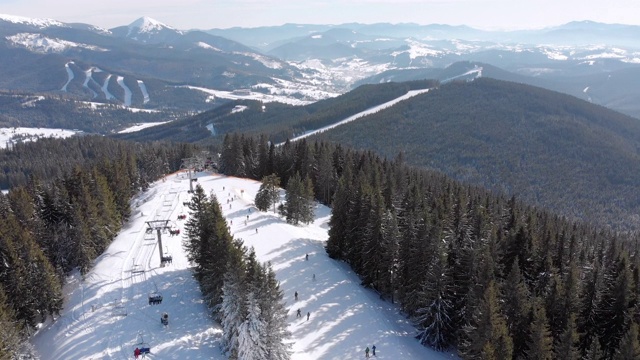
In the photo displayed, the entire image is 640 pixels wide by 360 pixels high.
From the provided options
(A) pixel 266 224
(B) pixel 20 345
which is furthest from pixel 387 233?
(B) pixel 20 345

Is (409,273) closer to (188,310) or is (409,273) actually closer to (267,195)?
(188,310)

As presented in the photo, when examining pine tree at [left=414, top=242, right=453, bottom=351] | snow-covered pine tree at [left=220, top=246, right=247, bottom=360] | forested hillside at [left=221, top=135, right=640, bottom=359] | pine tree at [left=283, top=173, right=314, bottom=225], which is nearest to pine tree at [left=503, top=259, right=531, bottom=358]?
forested hillside at [left=221, top=135, right=640, bottom=359]

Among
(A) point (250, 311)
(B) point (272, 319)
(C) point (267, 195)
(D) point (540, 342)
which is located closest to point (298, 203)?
(C) point (267, 195)


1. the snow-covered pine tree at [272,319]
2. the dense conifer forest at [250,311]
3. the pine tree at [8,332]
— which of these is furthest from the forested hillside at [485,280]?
the pine tree at [8,332]

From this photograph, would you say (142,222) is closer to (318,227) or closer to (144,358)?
(318,227)

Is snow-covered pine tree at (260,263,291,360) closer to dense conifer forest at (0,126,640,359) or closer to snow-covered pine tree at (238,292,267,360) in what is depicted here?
dense conifer forest at (0,126,640,359)

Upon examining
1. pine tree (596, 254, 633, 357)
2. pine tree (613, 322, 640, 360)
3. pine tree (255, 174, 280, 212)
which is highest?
pine tree (613, 322, 640, 360)

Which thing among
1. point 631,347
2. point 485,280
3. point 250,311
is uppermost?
point 631,347
